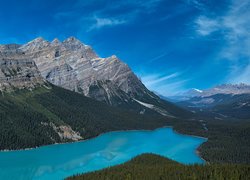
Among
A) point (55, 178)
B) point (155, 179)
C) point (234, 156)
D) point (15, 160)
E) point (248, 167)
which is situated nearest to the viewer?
point (155, 179)

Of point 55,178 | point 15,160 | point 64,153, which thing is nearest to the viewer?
point 55,178

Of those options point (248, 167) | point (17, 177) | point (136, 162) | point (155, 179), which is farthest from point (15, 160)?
point (248, 167)

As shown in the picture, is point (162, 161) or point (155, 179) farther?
point (162, 161)

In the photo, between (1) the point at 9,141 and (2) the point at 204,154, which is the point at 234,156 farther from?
(1) the point at 9,141

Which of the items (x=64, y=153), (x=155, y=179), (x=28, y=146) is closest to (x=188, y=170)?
(x=155, y=179)

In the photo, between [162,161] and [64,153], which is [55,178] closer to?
[162,161]

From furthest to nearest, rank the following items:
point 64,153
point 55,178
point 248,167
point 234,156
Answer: point 64,153 < point 234,156 < point 55,178 < point 248,167

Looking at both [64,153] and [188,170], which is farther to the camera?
[64,153]

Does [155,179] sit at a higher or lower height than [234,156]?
lower

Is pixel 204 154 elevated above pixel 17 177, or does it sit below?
above

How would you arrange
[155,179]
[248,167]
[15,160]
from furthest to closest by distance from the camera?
1. [15,160]
2. [248,167]
3. [155,179]
